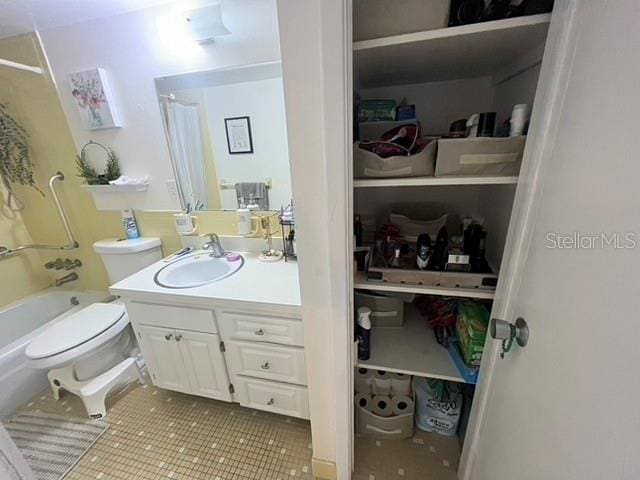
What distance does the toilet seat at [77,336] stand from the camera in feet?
4.20

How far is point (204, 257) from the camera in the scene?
60.0 inches

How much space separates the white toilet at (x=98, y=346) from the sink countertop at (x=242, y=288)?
1.40 ft

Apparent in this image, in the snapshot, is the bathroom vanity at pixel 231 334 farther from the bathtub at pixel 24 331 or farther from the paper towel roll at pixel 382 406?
the bathtub at pixel 24 331

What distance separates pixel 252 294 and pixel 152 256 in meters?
1.02

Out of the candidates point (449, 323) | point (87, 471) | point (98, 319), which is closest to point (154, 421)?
point (87, 471)

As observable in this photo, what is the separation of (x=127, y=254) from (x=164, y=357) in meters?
0.73

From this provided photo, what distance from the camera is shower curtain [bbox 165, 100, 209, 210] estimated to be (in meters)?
1.46

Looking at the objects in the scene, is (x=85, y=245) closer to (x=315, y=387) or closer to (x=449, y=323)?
(x=315, y=387)

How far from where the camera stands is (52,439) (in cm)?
137

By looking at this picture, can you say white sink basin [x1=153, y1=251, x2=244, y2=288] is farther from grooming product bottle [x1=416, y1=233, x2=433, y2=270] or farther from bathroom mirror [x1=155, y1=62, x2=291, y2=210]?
grooming product bottle [x1=416, y1=233, x2=433, y2=270]

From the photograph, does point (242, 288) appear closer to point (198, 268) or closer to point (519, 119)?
point (198, 268)

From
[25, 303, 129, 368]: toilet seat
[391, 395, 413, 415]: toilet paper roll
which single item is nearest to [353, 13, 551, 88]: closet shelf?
[391, 395, 413, 415]: toilet paper roll

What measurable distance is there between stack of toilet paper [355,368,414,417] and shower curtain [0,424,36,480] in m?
1.10

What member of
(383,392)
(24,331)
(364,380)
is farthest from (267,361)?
(24,331)
